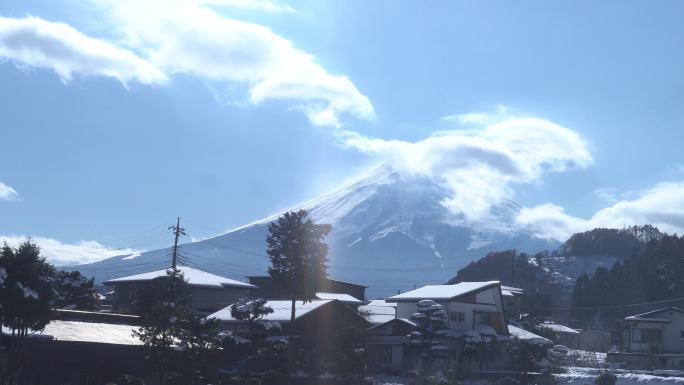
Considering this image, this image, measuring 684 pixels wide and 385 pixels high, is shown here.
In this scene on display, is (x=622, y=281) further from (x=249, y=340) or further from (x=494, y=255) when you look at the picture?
(x=249, y=340)

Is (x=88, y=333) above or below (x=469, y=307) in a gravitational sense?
below

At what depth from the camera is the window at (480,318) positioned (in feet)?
149

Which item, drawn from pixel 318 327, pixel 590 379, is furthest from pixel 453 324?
pixel 318 327

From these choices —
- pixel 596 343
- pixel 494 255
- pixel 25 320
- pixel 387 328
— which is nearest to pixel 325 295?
pixel 387 328

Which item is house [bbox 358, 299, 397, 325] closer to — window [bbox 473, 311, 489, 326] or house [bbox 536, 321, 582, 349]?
window [bbox 473, 311, 489, 326]

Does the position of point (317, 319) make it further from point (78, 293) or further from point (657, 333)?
point (657, 333)

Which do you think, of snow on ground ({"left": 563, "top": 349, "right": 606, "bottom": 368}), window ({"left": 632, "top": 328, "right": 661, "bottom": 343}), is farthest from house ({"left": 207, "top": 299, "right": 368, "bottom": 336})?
window ({"left": 632, "top": 328, "right": 661, "bottom": 343})

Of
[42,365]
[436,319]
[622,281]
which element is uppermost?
[622,281]

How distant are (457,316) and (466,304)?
95 cm

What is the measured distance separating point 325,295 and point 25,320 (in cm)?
2782

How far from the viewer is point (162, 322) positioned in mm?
26578

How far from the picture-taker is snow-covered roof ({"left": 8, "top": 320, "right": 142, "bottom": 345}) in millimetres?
28016

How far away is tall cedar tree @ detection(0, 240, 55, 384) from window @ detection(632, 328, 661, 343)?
112ft

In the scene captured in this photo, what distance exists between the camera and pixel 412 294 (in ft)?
153
